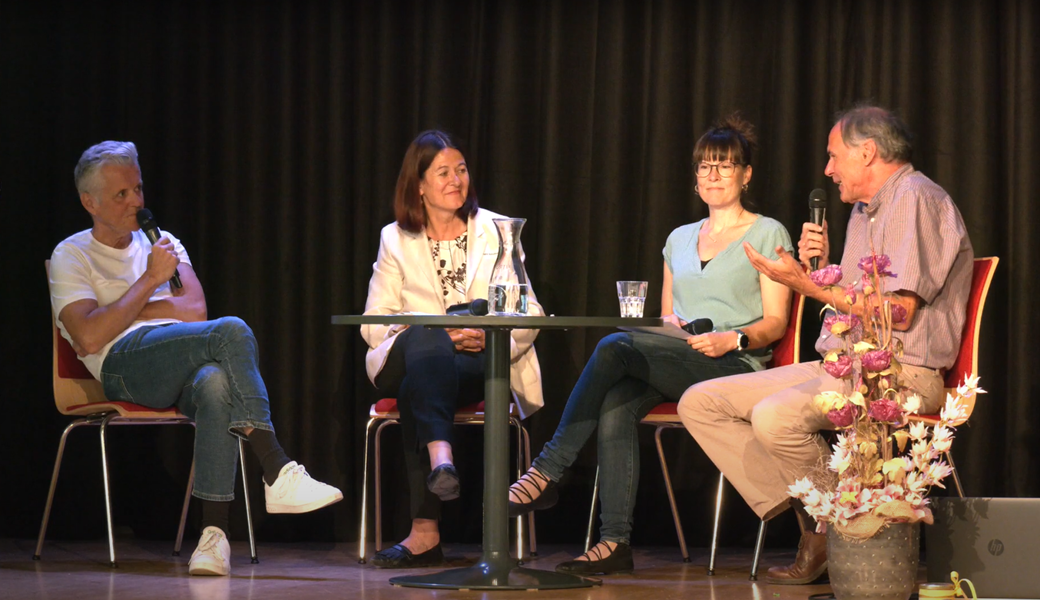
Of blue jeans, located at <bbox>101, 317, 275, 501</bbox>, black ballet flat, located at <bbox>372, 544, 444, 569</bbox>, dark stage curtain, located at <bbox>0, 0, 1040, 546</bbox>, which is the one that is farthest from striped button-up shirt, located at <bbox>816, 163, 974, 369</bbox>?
blue jeans, located at <bbox>101, 317, 275, 501</bbox>

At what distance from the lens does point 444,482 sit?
118 inches

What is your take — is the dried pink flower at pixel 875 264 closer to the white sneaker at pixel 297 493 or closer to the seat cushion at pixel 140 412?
the white sneaker at pixel 297 493

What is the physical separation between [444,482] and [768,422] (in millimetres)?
843

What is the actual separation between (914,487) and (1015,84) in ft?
6.18

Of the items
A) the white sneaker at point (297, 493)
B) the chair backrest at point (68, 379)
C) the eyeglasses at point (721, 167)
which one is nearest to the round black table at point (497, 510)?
the white sneaker at point (297, 493)

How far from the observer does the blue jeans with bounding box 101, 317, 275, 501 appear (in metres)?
3.28

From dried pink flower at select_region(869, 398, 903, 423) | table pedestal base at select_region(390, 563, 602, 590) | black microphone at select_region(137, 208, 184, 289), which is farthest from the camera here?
black microphone at select_region(137, 208, 184, 289)

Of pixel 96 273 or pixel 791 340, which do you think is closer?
pixel 791 340

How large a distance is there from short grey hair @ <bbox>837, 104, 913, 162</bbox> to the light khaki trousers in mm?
580

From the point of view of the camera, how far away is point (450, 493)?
3.01 m

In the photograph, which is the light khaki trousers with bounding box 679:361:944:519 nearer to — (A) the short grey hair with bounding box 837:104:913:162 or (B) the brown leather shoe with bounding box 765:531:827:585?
(B) the brown leather shoe with bounding box 765:531:827:585

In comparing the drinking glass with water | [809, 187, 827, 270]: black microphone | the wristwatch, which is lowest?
the wristwatch

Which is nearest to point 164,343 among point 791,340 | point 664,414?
point 664,414

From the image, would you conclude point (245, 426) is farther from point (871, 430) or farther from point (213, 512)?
point (871, 430)
